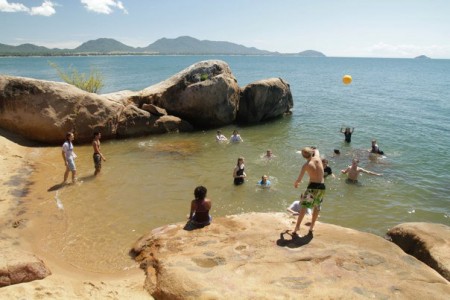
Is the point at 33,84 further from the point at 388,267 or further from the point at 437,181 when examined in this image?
the point at 437,181

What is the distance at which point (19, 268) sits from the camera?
19.9 ft

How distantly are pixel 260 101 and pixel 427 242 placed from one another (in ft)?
56.5

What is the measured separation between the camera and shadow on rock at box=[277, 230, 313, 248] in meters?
6.83

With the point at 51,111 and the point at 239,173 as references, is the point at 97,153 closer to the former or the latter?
the point at 239,173

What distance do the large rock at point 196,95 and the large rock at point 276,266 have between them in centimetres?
1423

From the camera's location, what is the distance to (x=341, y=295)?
17.3 ft

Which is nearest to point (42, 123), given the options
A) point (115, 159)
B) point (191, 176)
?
point (115, 159)

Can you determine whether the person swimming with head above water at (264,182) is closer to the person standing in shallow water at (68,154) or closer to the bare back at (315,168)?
the bare back at (315,168)

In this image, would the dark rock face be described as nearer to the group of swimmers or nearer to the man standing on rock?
the group of swimmers

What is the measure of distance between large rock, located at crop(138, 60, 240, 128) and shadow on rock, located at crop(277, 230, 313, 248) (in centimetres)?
1500

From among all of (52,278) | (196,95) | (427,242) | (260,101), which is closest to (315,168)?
(427,242)

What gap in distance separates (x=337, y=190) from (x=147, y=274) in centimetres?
854

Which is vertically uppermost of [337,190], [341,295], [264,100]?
[264,100]

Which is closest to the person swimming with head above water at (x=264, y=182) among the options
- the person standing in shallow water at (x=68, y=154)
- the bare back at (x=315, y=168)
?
the bare back at (x=315, y=168)
